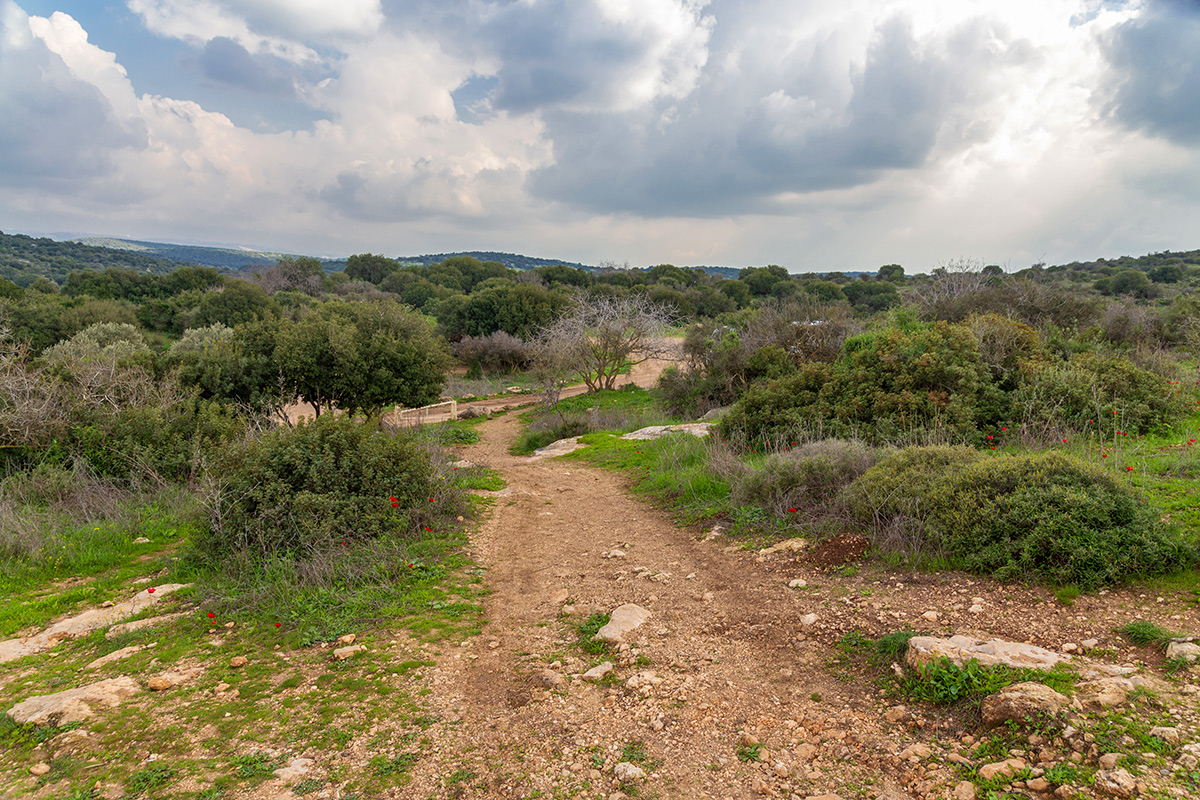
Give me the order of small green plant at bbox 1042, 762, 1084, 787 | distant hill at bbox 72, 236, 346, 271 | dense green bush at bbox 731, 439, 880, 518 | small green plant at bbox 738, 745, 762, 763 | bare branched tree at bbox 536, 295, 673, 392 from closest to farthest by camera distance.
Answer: small green plant at bbox 1042, 762, 1084, 787
small green plant at bbox 738, 745, 762, 763
dense green bush at bbox 731, 439, 880, 518
bare branched tree at bbox 536, 295, 673, 392
distant hill at bbox 72, 236, 346, 271

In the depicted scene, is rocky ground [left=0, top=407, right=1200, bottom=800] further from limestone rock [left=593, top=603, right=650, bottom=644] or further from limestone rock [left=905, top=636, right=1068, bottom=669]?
limestone rock [left=905, top=636, right=1068, bottom=669]

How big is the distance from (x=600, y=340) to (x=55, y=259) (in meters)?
88.9

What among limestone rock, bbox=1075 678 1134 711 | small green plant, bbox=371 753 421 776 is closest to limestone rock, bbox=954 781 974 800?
limestone rock, bbox=1075 678 1134 711

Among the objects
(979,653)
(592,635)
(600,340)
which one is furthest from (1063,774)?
(600,340)

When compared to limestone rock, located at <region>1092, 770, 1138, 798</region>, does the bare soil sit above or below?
below

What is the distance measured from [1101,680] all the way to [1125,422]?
6.59 meters

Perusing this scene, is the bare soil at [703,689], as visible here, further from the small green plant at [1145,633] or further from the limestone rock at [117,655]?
the limestone rock at [117,655]

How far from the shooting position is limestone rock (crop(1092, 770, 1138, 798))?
2.38 m

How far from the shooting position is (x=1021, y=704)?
115 inches

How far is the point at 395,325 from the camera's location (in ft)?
74.3

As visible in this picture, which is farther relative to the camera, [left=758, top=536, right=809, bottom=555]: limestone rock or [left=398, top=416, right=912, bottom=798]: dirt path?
[left=758, top=536, right=809, bottom=555]: limestone rock

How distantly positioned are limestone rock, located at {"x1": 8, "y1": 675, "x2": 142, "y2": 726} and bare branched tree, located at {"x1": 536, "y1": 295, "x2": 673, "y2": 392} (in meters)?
19.1

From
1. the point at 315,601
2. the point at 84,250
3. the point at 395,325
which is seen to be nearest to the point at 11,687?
the point at 315,601

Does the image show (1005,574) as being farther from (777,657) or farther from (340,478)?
(340,478)
